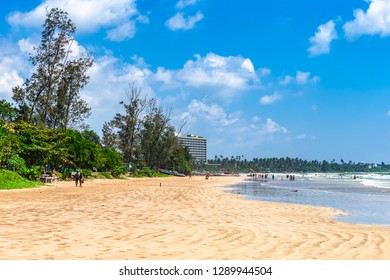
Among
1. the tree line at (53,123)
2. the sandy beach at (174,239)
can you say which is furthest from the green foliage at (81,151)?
the sandy beach at (174,239)

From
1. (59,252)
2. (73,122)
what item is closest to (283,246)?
(59,252)

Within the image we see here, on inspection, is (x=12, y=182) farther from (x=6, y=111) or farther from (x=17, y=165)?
(x=6, y=111)

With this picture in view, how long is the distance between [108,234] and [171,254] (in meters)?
2.81

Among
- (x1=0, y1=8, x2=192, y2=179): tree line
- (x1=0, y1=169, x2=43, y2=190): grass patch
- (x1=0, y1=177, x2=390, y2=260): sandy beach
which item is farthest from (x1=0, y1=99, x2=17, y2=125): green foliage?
(x1=0, y1=177, x2=390, y2=260): sandy beach

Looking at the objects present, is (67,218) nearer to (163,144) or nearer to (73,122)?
(73,122)

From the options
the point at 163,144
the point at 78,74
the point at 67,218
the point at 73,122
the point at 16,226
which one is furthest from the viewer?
the point at 163,144

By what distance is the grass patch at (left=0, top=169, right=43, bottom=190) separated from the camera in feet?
87.7

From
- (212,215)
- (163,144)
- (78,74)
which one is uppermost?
(78,74)

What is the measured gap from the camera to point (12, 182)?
27.8m

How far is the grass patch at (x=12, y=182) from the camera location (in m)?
26.7

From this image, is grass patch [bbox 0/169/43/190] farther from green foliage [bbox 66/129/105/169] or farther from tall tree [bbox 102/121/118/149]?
tall tree [bbox 102/121/118/149]

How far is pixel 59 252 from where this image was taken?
740 centimetres

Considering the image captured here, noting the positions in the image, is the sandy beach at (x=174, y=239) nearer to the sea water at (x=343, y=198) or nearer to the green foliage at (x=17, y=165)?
the sea water at (x=343, y=198)

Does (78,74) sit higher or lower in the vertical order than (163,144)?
higher
